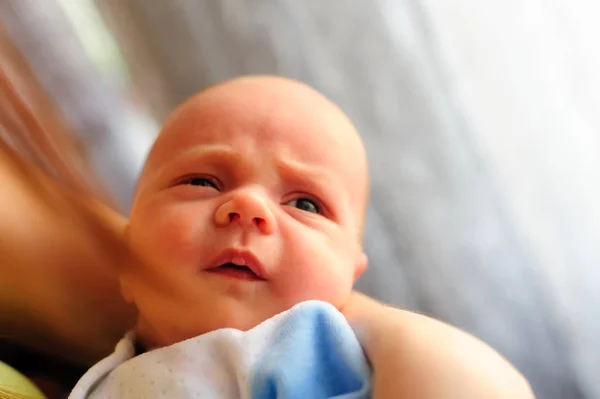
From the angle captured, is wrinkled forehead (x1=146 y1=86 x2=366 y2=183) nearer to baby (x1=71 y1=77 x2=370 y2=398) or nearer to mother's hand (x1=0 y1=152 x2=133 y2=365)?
baby (x1=71 y1=77 x2=370 y2=398)

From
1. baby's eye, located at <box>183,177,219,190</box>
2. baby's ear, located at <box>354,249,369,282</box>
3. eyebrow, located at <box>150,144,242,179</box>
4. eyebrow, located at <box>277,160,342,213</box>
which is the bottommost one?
baby's ear, located at <box>354,249,369,282</box>

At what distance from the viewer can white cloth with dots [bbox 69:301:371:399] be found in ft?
1.94

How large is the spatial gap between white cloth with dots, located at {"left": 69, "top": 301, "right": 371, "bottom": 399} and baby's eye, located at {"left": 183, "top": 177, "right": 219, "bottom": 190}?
16cm

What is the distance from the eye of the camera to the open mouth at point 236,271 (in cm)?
65

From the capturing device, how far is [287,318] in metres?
0.62

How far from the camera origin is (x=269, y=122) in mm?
719

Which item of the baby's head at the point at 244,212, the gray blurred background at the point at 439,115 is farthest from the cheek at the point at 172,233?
the gray blurred background at the point at 439,115

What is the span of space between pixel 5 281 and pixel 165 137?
0.72 feet

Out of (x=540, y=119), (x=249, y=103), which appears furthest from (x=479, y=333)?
(x=249, y=103)

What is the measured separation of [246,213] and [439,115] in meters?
0.31

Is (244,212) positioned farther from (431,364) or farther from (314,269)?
(431,364)

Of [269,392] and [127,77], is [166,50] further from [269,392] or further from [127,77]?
[269,392]

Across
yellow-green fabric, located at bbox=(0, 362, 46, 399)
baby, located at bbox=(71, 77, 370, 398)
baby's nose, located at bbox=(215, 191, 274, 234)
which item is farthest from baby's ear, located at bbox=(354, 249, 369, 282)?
yellow-green fabric, located at bbox=(0, 362, 46, 399)

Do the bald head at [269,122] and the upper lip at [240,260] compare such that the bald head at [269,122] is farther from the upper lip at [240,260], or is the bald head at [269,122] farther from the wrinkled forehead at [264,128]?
the upper lip at [240,260]
